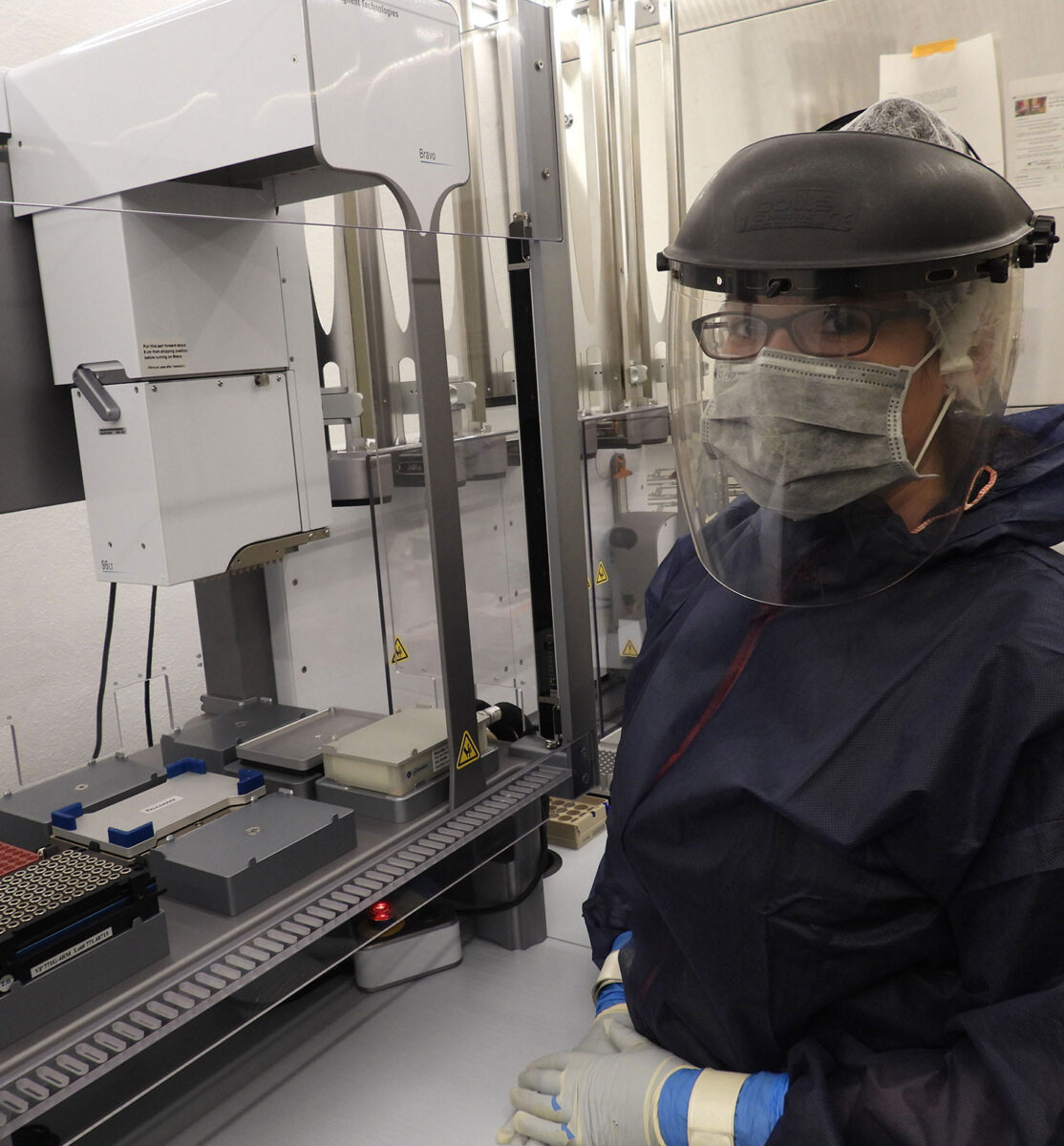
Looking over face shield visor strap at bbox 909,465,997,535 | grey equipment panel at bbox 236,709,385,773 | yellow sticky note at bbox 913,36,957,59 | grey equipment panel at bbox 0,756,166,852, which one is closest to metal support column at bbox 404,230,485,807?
grey equipment panel at bbox 236,709,385,773

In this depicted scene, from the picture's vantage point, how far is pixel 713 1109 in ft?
2.96

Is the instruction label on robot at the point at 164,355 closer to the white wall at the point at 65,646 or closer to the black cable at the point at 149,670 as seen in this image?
the white wall at the point at 65,646

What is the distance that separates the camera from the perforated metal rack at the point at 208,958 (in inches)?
31.9

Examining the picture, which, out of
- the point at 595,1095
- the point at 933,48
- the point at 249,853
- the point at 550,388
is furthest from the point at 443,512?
the point at 933,48

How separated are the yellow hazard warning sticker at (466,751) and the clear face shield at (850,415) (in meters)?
0.48

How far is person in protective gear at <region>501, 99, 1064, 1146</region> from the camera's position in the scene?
0.77m

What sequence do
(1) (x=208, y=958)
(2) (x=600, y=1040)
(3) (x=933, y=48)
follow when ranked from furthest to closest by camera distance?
(3) (x=933, y=48) < (2) (x=600, y=1040) < (1) (x=208, y=958)

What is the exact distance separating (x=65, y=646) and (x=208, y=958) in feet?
1.61

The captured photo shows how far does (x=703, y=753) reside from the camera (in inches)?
37.3

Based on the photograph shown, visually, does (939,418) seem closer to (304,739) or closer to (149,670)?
(304,739)

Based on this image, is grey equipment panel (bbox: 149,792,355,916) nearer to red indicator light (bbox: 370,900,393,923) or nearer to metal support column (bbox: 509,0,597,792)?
red indicator light (bbox: 370,900,393,923)

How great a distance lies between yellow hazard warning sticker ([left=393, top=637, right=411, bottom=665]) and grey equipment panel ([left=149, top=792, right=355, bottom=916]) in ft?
1.48

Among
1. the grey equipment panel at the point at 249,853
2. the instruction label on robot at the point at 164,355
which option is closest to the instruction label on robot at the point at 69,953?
the grey equipment panel at the point at 249,853

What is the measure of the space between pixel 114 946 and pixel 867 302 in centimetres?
86
